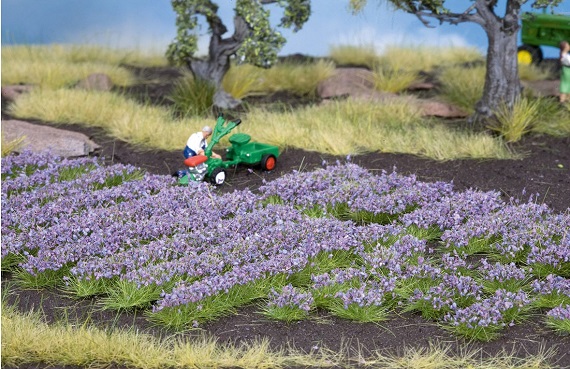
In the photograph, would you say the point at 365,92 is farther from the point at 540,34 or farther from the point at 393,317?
the point at 393,317

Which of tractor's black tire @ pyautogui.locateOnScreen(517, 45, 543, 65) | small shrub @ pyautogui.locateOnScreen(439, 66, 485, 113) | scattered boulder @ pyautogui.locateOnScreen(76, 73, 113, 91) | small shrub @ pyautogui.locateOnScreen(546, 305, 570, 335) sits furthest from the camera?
tractor's black tire @ pyautogui.locateOnScreen(517, 45, 543, 65)

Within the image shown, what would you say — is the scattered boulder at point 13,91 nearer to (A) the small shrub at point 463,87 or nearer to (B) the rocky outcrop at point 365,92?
(B) the rocky outcrop at point 365,92

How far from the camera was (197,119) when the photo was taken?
38.4ft

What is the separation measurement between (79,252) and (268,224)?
5.13 ft

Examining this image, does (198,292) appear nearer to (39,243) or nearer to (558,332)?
(39,243)

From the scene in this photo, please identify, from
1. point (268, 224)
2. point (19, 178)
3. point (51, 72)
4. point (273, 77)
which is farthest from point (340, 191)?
point (51, 72)

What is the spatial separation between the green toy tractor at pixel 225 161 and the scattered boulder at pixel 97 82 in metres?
6.01

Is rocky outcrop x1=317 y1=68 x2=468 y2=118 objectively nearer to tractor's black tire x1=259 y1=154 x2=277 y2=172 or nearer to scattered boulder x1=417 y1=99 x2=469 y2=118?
scattered boulder x1=417 y1=99 x2=469 y2=118

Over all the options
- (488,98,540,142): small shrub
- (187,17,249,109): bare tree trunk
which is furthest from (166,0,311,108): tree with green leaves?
(488,98,540,142): small shrub

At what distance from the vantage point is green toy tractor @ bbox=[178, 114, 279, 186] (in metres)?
8.72

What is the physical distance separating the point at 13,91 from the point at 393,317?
10.2 m

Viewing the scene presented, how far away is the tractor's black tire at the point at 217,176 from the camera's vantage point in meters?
8.89

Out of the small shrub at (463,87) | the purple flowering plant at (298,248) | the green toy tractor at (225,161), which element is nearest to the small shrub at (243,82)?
the small shrub at (463,87)

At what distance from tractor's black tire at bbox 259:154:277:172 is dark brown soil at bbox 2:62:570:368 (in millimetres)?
68
